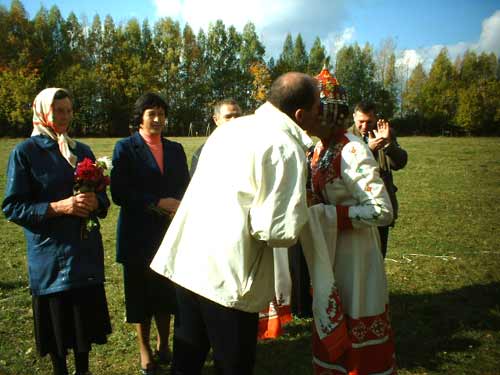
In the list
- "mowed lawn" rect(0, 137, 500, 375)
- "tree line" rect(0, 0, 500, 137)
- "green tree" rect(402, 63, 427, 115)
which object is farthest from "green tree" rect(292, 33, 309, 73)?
"mowed lawn" rect(0, 137, 500, 375)

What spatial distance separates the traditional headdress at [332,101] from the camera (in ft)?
9.32

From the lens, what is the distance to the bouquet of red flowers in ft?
10.6

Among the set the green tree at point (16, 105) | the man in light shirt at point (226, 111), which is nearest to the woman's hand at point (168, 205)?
the man in light shirt at point (226, 111)

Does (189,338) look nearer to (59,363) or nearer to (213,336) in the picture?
(213,336)

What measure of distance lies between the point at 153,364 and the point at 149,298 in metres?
0.59

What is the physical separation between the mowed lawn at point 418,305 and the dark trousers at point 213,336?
5.07ft

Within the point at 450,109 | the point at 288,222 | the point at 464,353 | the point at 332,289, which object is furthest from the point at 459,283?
the point at 450,109

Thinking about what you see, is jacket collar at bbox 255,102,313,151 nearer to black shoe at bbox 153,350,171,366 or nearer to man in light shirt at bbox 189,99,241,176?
man in light shirt at bbox 189,99,241,176

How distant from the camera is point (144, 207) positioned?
12.1 feet

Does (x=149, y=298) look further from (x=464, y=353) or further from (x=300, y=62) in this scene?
(x=300, y=62)

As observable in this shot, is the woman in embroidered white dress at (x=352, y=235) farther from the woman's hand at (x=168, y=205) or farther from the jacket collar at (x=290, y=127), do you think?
the woman's hand at (x=168, y=205)

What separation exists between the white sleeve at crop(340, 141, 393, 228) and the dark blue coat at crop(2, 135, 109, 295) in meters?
2.02

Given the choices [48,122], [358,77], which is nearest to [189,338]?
[48,122]

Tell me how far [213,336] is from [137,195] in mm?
1691
